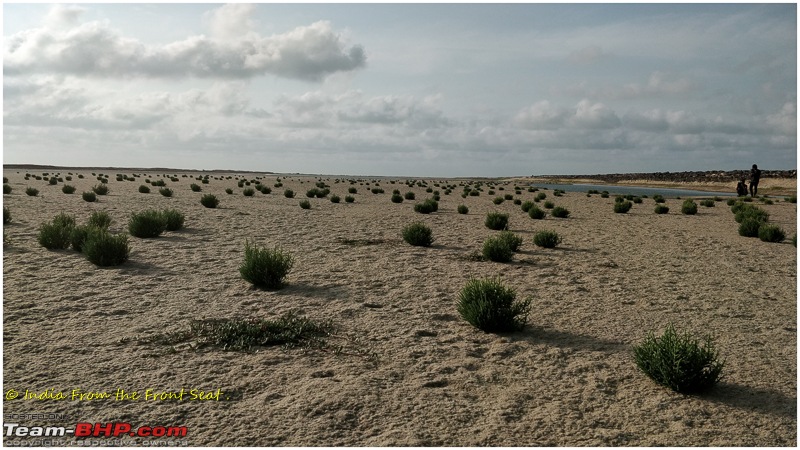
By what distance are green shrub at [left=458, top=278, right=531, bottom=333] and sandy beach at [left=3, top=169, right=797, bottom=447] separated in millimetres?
145

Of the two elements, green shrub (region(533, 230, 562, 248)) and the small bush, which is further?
green shrub (region(533, 230, 562, 248))

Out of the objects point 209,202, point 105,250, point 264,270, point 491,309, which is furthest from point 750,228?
point 209,202

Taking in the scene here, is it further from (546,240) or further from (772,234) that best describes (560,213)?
(546,240)

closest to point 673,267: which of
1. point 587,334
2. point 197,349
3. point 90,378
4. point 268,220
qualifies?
point 587,334

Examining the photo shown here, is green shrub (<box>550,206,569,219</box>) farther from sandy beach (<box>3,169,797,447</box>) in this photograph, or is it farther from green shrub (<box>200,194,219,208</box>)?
green shrub (<box>200,194,219,208</box>)

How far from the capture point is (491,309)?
660 centimetres

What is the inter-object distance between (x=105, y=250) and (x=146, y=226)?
3751 mm

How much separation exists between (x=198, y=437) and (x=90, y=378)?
1.61 m

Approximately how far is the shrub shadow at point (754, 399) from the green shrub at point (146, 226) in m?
12.5

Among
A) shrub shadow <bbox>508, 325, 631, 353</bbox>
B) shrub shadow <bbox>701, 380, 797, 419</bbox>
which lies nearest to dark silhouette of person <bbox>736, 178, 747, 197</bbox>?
shrub shadow <bbox>508, 325, 631, 353</bbox>

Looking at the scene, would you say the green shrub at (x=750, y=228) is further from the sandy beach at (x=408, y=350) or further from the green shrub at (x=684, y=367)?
the green shrub at (x=684, y=367)

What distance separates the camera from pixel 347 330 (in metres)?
6.65

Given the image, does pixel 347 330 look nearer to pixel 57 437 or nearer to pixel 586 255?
pixel 57 437

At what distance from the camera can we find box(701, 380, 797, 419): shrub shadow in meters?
4.59
